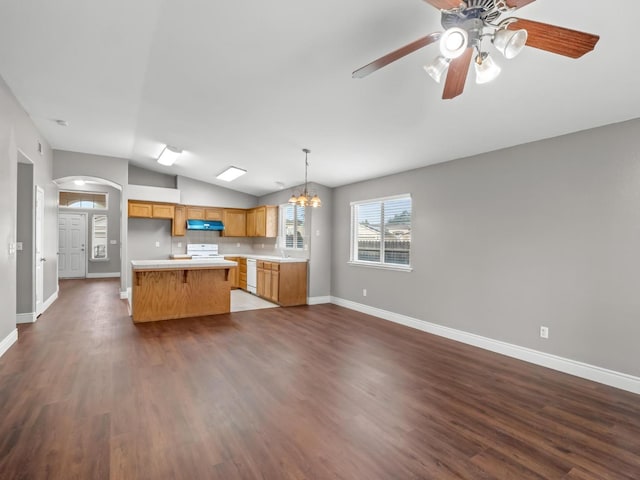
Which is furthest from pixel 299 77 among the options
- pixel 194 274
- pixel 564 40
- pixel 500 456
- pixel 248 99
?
pixel 194 274

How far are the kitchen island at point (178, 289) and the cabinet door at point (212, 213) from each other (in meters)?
3.19

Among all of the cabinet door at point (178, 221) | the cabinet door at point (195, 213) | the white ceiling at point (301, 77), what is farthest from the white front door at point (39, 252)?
the cabinet door at point (195, 213)

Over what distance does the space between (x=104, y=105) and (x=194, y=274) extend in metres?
2.74

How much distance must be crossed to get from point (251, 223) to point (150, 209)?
2426 mm

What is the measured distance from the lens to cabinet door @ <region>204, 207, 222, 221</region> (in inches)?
336

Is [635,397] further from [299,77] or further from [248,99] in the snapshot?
[248,99]

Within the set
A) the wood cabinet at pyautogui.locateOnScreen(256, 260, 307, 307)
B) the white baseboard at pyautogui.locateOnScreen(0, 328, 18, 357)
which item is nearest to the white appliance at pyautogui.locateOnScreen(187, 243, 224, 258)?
the wood cabinet at pyautogui.locateOnScreen(256, 260, 307, 307)

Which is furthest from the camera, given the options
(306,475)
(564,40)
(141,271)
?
(141,271)

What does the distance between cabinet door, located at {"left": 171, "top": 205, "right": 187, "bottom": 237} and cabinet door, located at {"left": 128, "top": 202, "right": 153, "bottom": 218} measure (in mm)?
559

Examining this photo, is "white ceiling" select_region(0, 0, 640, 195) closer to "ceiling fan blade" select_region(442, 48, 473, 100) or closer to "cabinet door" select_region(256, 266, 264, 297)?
"ceiling fan blade" select_region(442, 48, 473, 100)

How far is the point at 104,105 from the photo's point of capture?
4.30 meters

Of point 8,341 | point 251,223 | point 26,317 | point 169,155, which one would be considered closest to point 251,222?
point 251,223

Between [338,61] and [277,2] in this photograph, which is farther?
[338,61]

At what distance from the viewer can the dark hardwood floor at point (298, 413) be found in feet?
6.21
